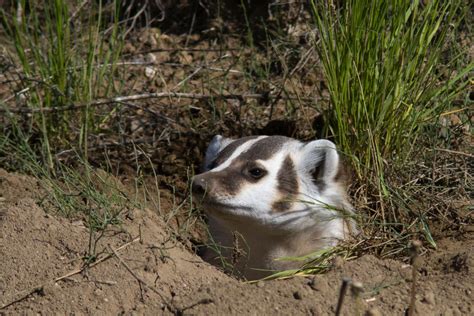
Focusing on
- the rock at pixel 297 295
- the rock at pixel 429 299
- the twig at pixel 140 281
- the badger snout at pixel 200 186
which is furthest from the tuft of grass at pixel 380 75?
the twig at pixel 140 281

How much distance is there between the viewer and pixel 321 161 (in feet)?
13.4

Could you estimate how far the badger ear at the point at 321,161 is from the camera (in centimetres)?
404

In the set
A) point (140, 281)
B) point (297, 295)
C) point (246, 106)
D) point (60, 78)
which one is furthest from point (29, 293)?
point (246, 106)

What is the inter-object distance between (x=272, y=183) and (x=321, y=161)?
30 centimetres

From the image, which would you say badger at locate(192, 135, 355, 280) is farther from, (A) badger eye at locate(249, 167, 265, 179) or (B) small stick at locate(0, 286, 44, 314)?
(B) small stick at locate(0, 286, 44, 314)

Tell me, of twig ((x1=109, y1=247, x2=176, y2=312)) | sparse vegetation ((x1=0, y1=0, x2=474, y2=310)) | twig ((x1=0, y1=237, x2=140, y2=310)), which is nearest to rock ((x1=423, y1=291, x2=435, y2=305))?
sparse vegetation ((x1=0, y1=0, x2=474, y2=310))

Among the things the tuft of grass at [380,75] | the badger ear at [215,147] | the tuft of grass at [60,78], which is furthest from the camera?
the tuft of grass at [60,78]

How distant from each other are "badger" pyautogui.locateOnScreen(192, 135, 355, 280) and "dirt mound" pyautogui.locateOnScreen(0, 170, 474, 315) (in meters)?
0.54

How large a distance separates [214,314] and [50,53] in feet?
8.53

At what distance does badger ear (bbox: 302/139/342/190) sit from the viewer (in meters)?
4.04

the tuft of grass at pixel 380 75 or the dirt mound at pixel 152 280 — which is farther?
the tuft of grass at pixel 380 75

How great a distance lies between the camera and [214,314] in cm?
269

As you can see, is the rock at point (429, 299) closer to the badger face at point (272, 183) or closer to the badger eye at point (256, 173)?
the badger face at point (272, 183)

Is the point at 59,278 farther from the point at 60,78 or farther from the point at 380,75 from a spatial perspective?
the point at 60,78
